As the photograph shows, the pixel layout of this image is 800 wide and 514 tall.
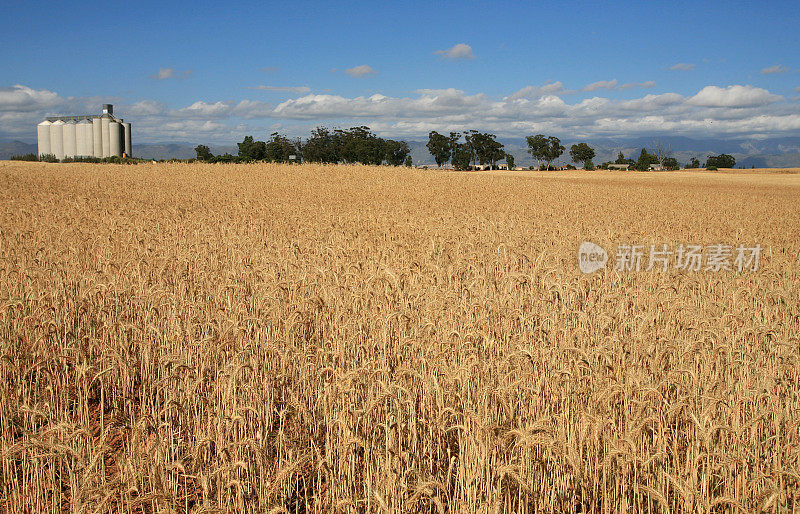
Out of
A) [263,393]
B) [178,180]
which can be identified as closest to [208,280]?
[263,393]

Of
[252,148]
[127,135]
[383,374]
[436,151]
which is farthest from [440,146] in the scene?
[383,374]

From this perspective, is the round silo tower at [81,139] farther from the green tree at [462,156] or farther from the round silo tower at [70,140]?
the green tree at [462,156]

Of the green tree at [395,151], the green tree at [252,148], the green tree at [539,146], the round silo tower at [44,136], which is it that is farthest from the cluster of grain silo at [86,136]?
the green tree at [539,146]

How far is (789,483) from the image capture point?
3.36 meters

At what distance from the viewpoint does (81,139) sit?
8331cm

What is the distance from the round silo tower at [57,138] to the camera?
281 feet

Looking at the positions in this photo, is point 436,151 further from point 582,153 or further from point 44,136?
point 44,136

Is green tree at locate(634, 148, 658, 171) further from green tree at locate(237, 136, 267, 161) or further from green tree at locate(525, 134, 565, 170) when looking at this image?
green tree at locate(237, 136, 267, 161)

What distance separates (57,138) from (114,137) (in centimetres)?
1175

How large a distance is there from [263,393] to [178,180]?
1112 inches

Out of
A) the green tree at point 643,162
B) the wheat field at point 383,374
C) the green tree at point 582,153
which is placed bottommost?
the wheat field at point 383,374

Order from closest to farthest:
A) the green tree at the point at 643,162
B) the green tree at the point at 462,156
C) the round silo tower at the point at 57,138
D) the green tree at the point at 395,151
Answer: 1. the round silo tower at the point at 57,138
2. the green tree at the point at 643,162
3. the green tree at the point at 395,151
4. the green tree at the point at 462,156

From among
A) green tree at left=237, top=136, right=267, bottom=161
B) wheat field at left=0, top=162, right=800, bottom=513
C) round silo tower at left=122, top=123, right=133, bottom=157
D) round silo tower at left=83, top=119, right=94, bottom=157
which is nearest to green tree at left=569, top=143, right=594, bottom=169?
green tree at left=237, top=136, right=267, bottom=161

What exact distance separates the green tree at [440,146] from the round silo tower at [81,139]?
6817 centimetres
